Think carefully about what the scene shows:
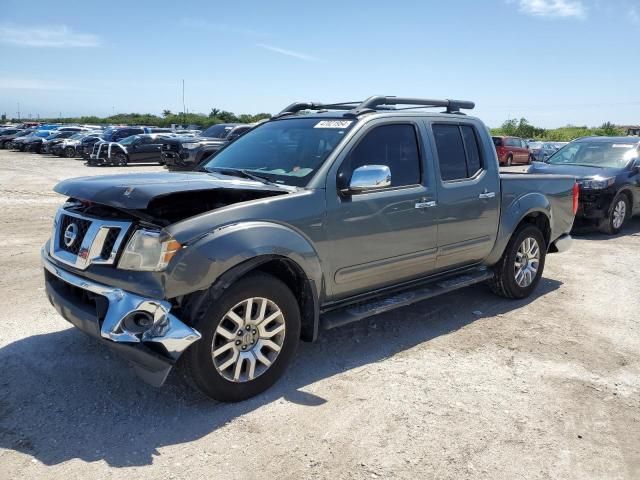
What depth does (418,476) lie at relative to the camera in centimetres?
280

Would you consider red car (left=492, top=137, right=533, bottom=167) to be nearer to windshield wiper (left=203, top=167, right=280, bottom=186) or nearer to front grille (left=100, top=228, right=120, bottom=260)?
windshield wiper (left=203, top=167, right=280, bottom=186)

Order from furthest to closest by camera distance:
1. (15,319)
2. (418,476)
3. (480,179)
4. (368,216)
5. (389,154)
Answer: (480,179) < (15,319) < (389,154) < (368,216) < (418,476)

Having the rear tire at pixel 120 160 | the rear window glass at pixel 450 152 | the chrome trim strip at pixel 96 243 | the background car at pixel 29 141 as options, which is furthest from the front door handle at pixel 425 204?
the background car at pixel 29 141

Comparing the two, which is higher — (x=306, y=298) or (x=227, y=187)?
(x=227, y=187)

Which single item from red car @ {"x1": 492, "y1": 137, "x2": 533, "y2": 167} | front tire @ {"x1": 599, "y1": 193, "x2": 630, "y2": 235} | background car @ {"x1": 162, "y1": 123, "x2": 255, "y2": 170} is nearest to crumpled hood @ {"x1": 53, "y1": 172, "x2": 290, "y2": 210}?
front tire @ {"x1": 599, "y1": 193, "x2": 630, "y2": 235}

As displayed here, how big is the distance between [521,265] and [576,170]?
5.27 meters

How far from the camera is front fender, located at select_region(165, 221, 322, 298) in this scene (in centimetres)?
306

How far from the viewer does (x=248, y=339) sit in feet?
11.3

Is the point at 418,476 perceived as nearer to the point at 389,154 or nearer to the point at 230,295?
the point at 230,295

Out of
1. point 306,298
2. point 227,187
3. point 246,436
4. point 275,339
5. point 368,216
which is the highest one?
point 227,187

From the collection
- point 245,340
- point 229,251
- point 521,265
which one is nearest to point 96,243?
point 229,251

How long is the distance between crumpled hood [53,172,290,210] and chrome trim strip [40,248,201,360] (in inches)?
20.8

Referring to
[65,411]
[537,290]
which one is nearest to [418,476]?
[65,411]

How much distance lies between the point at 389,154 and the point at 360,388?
1852mm
